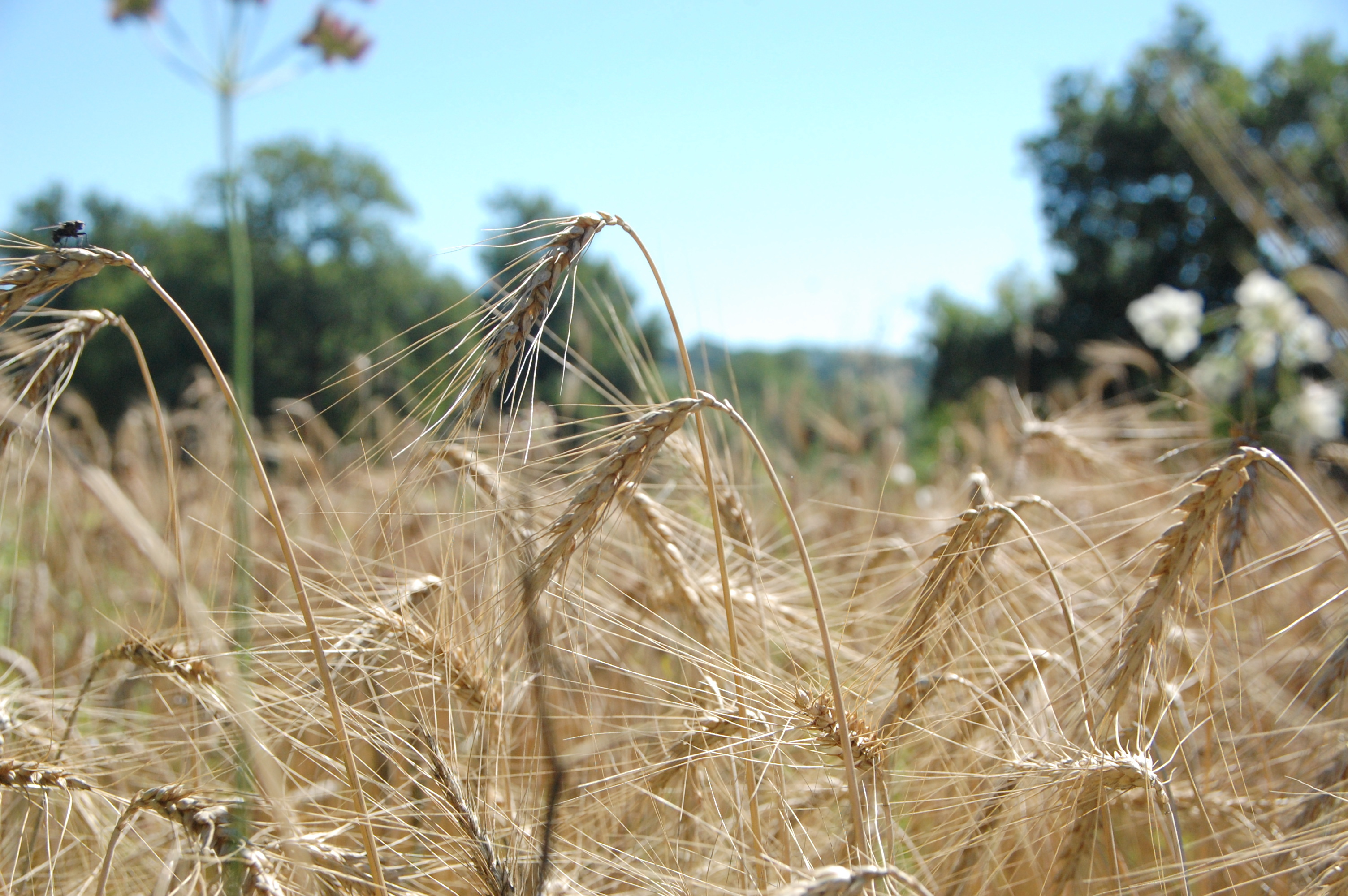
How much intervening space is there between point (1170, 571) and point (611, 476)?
2.19 feet

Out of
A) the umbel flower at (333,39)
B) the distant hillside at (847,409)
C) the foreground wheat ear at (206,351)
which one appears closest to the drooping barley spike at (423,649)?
the foreground wheat ear at (206,351)

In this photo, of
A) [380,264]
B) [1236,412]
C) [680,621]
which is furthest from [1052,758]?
[380,264]

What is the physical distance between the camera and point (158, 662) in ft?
3.45

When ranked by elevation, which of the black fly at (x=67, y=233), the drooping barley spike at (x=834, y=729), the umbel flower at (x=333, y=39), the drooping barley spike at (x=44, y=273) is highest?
the umbel flower at (x=333, y=39)

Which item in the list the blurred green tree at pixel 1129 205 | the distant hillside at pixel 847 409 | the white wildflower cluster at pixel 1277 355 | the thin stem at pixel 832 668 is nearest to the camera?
the thin stem at pixel 832 668

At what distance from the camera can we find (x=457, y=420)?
787 mm

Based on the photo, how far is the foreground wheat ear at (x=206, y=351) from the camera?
0.78m

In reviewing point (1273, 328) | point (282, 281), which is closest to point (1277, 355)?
point (1273, 328)

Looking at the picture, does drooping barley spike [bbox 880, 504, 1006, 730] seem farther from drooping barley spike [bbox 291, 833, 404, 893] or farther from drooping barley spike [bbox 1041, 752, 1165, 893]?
drooping barley spike [bbox 291, 833, 404, 893]

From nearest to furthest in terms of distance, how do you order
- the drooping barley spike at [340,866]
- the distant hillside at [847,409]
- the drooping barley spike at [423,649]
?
the drooping barley spike at [340,866] → the drooping barley spike at [423,649] → the distant hillside at [847,409]

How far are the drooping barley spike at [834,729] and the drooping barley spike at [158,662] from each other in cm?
78

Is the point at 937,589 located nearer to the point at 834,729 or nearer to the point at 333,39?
the point at 834,729

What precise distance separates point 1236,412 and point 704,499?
3750 millimetres

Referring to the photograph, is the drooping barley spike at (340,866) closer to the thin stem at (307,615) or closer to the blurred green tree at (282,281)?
the thin stem at (307,615)
